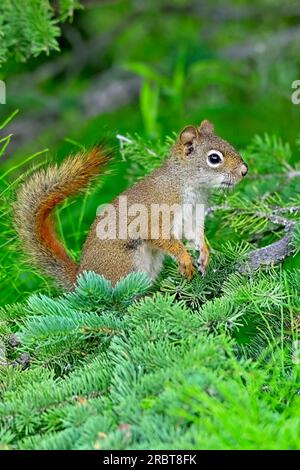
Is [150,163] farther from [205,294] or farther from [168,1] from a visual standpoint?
[168,1]

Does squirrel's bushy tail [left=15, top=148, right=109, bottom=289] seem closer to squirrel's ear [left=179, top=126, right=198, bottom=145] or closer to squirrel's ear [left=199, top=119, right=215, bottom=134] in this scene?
squirrel's ear [left=179, top=126, right=198, bottom=145]

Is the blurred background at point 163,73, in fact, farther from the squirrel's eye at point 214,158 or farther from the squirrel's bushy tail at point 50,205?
the squirrel's bushy tail at point 50,205

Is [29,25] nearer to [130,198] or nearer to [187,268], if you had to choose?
[130,198]

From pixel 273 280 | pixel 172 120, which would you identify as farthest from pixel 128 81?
pixel 273 280

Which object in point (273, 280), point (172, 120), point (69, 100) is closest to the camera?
point (273, 280)

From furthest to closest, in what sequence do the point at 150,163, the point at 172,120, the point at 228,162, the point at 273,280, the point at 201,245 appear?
the point at 172,120 → the point at 150,163 → the point at 228,162 → the point at 201,245 → the point at 273,280

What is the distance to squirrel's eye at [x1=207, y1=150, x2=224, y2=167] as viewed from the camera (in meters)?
2.90

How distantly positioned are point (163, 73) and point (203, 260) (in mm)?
2935

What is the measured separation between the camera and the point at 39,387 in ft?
6.35

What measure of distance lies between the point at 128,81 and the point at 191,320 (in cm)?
396

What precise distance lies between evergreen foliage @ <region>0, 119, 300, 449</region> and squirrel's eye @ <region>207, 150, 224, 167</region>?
41 cm

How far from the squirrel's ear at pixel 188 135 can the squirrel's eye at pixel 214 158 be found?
0.07m

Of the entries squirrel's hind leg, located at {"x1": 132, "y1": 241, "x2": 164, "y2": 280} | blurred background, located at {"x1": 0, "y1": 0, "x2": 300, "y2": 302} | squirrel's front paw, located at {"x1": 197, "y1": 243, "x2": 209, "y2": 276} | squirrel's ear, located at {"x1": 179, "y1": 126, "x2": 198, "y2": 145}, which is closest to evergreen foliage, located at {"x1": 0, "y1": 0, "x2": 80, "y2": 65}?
squirrel's ear, located at {"x1": 179, "y1": 126, "x2": 198, "y2": 145}

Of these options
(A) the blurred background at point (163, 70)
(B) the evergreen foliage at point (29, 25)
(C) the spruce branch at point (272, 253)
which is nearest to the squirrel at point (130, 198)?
(C) the spruce branch at point (272, 253)
